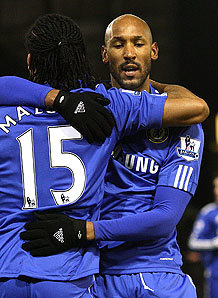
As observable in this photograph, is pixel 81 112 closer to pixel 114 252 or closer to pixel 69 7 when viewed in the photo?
pixel 114 252

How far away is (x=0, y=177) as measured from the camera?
197 centimetres

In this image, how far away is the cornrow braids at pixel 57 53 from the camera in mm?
2062

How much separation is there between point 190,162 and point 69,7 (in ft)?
15.3

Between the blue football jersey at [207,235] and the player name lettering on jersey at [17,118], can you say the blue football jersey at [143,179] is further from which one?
the blue football jersey at [207,235]

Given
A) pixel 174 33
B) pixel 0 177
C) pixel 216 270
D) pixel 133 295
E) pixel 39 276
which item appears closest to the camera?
pixel 39 276

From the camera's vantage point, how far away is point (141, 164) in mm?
2260

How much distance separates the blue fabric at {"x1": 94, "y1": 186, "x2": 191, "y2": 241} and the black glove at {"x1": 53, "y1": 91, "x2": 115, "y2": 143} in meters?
0.33

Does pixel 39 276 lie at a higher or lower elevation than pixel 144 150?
lower

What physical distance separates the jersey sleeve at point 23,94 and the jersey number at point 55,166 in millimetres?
111

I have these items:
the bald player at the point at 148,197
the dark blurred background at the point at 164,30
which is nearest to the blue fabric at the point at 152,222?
the bald player at the point at 148,197

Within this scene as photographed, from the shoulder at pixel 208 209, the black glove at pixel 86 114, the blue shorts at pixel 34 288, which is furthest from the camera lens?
the shoulder at pixel 208 209

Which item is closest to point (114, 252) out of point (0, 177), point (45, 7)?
point (0, 177)

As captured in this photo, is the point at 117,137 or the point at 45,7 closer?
the point at 117,137

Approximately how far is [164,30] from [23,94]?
515 centimetres
